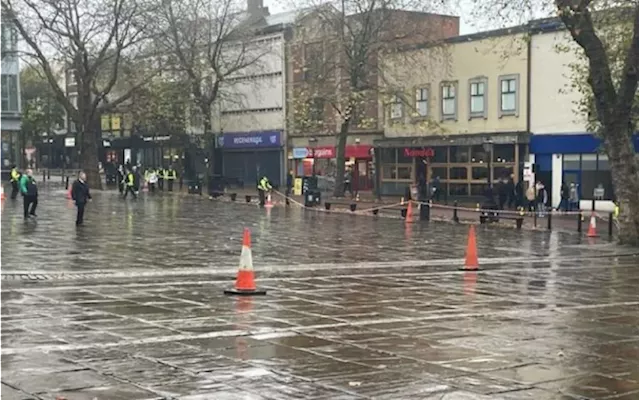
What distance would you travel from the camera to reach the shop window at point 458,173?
154 ft

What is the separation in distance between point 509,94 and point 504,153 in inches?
116

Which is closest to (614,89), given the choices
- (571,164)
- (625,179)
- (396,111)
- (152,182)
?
(625,179)

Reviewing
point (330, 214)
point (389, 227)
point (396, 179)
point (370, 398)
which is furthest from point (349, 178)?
point (370, 398)

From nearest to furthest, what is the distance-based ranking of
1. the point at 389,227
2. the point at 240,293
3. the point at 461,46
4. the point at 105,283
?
the point at 240,293
the point at 105,283
the point at 389,227
the point at 461,46

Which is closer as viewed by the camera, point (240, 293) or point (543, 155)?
point (240, 293)

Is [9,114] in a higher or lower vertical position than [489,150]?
higher

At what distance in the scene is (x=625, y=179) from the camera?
23.9m

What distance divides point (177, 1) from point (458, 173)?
19.2 m

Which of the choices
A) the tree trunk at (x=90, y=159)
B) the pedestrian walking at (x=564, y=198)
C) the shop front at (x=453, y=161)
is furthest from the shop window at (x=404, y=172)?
the tree trunk at (x=90, y=159)

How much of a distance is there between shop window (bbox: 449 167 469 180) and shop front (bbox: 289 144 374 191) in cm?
806

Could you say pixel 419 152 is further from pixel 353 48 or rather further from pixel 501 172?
pixel 353 48

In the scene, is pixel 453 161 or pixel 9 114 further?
pixel 9 114

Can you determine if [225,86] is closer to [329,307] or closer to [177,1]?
[177,1]

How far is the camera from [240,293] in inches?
497
